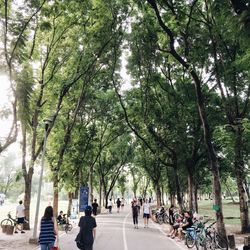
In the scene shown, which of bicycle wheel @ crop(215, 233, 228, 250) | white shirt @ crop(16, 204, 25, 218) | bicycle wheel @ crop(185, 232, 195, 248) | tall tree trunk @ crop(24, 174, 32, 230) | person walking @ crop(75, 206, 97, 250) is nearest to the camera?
person walking @ crop(75, 206, 97, 250)

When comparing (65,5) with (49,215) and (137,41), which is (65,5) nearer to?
(137,41)

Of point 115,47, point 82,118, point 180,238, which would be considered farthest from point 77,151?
point 180,238

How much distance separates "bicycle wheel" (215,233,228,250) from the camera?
1355cm

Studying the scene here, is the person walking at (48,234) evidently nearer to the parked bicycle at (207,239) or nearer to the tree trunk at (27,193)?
the parked bicycle at (207,239)

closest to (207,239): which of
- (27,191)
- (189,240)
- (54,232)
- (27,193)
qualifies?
(189,240)

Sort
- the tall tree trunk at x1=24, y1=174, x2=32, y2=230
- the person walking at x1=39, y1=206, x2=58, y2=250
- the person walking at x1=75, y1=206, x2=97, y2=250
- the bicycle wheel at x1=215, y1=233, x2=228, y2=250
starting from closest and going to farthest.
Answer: the person walking at x1=39, y1=206, x2=58, y2=250
the person walking at x1=75, y1=206, x2=97, y2=250
the bicycle wheel at x1=215, y1=233, x2=228, y2=250
the tall tree trunk at x1=24, y1=174, x2=32, y2=230

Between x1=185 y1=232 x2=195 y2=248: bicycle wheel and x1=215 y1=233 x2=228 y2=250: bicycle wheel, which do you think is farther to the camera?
x1=185 y1=232 x2=195 y2=248: bicycle wheel

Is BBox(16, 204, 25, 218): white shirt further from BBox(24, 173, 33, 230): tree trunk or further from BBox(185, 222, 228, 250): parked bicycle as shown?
BBox(185, 222, 228, 250): parked bicycle

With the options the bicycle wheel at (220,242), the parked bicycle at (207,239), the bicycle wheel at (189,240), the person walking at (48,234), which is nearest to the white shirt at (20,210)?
the bicycle wheel at (189,240)

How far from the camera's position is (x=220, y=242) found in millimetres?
13719

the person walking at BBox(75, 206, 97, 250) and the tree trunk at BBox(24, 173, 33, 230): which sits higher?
the tree trunk at BBox(24, 173, 33, 230)

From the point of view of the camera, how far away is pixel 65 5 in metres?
14.8

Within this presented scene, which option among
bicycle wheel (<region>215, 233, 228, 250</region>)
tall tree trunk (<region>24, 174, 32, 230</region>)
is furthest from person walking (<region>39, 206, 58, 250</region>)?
tall tree trunk (<region>24, 174, 32, 230</region>)

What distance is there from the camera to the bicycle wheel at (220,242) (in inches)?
533
